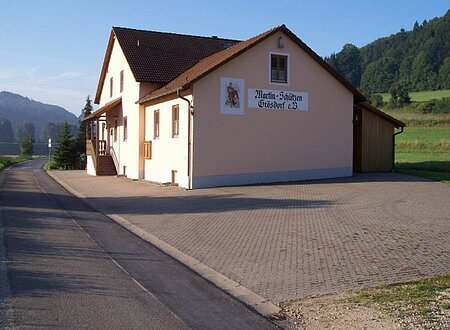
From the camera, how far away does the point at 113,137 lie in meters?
36.0

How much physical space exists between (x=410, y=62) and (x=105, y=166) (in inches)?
2761

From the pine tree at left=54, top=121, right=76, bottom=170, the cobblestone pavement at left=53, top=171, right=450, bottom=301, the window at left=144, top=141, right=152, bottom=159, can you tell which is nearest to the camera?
the cobblestone pavement at left=53, top=171, right=450, bottom=301

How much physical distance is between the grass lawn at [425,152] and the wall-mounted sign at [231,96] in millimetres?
9891

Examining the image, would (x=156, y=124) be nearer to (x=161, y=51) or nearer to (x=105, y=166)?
(x=161, y=51)

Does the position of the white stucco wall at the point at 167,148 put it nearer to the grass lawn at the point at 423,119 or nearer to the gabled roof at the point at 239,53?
the gabled roof at the point at 239,53

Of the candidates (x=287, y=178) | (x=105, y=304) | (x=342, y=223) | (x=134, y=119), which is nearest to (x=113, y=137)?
(x=134, y=119)

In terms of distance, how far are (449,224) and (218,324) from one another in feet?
27.9

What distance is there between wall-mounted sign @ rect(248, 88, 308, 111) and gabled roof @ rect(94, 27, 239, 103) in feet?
22.4

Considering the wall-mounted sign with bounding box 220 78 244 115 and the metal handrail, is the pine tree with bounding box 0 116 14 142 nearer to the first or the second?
the metal handrail

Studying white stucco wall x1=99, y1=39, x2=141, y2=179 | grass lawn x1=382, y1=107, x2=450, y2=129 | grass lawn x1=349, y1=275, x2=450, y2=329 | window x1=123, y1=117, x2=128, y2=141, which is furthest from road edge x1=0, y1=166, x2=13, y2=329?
grass lawn x1=382, y1=107, x2=450, y2=129

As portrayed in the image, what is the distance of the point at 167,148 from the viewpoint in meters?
25.2

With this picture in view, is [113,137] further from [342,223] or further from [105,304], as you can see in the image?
[105,304]

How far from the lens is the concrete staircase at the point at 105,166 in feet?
114

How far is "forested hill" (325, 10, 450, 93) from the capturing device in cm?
8519
